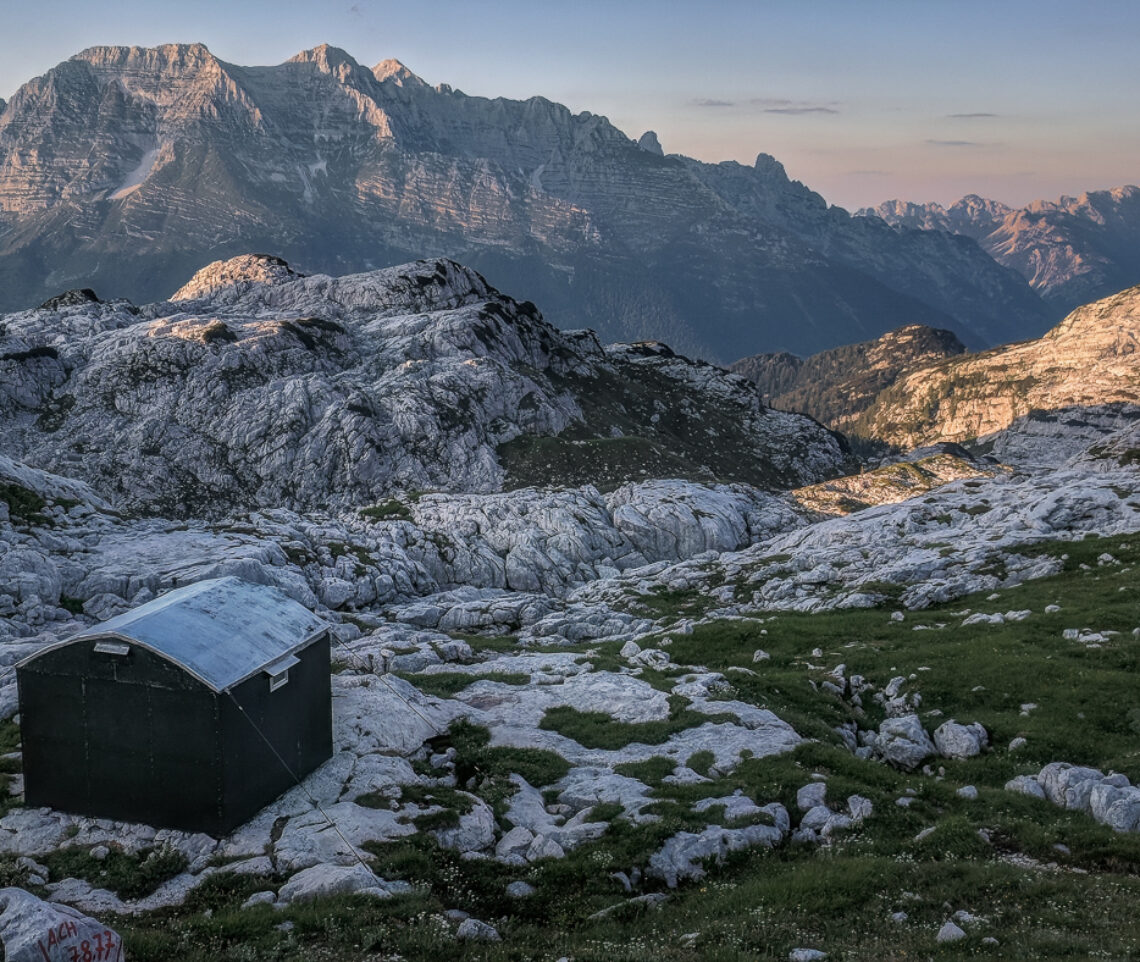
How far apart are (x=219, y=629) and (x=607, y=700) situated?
588 inches

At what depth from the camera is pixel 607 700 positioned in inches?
1220

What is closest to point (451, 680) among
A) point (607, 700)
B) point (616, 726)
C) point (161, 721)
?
point (607, 700)

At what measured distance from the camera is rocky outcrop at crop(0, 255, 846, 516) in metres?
93.8

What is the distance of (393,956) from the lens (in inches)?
618

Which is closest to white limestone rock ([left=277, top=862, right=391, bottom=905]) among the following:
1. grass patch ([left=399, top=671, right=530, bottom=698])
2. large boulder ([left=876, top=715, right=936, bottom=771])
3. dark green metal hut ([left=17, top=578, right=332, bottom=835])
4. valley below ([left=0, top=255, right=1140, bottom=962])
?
valley below ([left=0, top=255, right=1140, bottom=962])

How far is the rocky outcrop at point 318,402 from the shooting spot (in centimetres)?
9381

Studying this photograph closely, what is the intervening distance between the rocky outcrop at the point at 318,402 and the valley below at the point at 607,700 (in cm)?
71

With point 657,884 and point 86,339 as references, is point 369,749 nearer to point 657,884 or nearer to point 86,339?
point 657,884

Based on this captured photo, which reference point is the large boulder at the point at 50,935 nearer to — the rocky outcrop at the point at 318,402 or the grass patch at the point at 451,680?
the grass patch at the point at 451,680

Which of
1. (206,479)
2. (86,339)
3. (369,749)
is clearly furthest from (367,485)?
(369,749)

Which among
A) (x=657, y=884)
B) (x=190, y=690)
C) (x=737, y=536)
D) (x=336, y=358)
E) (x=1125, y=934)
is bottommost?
(x=737, y=536)

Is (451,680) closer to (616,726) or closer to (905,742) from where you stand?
(616,726)

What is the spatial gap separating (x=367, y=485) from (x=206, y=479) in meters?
18.8

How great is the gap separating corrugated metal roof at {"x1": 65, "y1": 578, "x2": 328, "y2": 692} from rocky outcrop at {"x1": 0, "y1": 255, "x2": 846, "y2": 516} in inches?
2713
